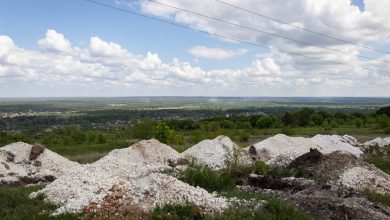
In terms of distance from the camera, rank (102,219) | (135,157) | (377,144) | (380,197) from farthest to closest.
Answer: (377,144) → (135,157) → (380,197) → (102,219)

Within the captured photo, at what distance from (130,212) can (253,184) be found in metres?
4.88

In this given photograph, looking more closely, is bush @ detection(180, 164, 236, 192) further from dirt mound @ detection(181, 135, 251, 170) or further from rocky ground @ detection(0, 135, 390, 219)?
dirt mound @ detection(181, 135, 251, 170)

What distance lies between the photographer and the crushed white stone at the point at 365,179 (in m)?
13.9

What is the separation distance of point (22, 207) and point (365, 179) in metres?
10.2

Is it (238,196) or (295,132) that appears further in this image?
(295,132)

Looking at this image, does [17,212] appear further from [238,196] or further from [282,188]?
[282,188]

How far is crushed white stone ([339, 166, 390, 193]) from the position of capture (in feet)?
45.5

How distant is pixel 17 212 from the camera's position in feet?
32.8

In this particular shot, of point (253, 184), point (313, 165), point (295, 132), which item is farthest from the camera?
point (295, 132)

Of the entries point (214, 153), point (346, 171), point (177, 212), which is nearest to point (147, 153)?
point (214, 153)

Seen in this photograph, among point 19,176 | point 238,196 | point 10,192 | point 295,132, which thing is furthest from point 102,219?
point 295,132

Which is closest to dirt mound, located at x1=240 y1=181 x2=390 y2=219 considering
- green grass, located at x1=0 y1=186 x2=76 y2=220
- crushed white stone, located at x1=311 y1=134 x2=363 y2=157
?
green grass, located at x1=0 y1=186 x2=76 y2=220

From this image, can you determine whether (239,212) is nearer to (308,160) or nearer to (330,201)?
(330,201)

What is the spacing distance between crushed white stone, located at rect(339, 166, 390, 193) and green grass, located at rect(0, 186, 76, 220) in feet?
27.8
